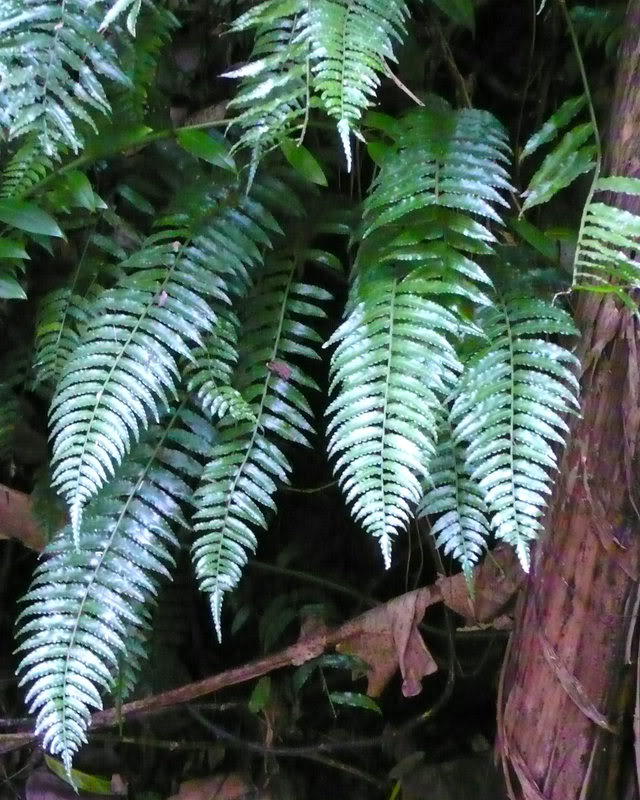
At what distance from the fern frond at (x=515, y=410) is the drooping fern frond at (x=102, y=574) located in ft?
1.30

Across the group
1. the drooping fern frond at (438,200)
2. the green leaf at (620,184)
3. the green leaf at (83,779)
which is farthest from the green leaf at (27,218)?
the green leaf at (83,779)

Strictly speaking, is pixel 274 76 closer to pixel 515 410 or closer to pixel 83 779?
A: pixel 515 410

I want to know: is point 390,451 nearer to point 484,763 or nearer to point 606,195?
point 606,195

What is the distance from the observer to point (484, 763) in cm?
143

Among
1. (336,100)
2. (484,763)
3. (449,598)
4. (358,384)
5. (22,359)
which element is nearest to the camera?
(336,100)

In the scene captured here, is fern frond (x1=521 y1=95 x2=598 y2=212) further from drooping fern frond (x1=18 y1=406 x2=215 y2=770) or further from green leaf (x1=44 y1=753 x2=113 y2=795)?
green leaf (x1=44 y1=753 x2=113 y2=795)

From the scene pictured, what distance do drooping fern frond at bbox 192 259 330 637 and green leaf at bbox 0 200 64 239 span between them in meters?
0.30

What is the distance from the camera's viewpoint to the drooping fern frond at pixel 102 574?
41.9 inches

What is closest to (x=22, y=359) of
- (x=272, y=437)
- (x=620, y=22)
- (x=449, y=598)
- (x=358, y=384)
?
(x=272, y=437)

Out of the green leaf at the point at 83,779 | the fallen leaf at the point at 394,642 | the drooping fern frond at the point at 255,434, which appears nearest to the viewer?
the drooping fern frond at the point at 255,434

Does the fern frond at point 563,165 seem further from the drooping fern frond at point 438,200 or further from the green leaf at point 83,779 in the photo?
the green leaf at point 83,779

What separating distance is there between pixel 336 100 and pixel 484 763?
121 cm

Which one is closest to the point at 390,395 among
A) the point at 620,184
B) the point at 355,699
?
the point at 620,184

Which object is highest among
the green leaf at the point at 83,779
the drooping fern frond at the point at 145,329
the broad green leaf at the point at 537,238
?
the broad green leaf at the point at 537,238
